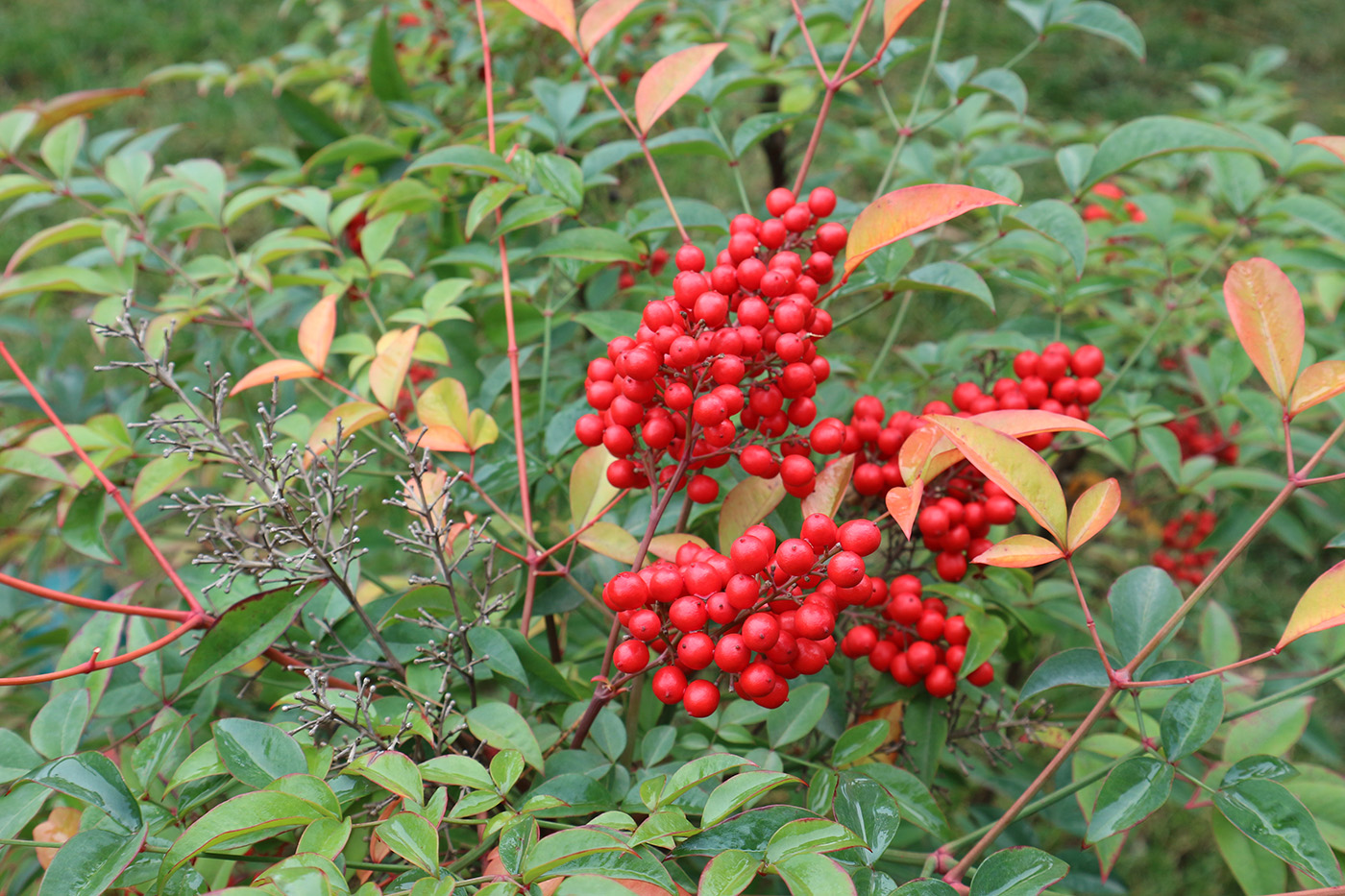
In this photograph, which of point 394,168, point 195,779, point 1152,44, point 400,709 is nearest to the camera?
point 195,779

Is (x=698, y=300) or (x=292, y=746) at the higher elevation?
(x=698, y=300)

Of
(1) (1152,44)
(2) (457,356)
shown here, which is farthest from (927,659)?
(1) (1152,44)

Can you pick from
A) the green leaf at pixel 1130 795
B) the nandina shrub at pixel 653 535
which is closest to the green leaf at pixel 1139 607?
the nandina shrub at pixel 653 535

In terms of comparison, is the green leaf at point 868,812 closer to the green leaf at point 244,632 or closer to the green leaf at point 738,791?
the green leaf at point 738,791

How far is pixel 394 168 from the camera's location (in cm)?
165

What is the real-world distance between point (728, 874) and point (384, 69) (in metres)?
1.56

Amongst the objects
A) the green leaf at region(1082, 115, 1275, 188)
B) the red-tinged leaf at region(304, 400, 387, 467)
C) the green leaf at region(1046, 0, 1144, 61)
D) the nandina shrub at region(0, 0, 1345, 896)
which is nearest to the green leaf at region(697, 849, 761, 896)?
the nandina shrub at region(0, 0, 1345, 896)

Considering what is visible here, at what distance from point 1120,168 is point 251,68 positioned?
185 cm

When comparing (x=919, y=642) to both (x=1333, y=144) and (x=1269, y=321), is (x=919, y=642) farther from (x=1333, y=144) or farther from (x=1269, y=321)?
(x=1333, y=144)

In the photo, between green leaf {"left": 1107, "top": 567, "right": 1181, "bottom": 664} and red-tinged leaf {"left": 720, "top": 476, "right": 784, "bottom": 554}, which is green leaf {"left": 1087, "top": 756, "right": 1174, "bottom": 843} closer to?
green leaf {"left": 1107, "top": 567, "right": 1181, "bottom": 664}

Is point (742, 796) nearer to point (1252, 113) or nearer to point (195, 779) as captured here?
point (195, 779)

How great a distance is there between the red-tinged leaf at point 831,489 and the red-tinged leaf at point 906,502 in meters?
0.11

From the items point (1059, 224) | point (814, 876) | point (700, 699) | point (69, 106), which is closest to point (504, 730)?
point (700, 699)

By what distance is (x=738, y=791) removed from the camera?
2.16 ft
